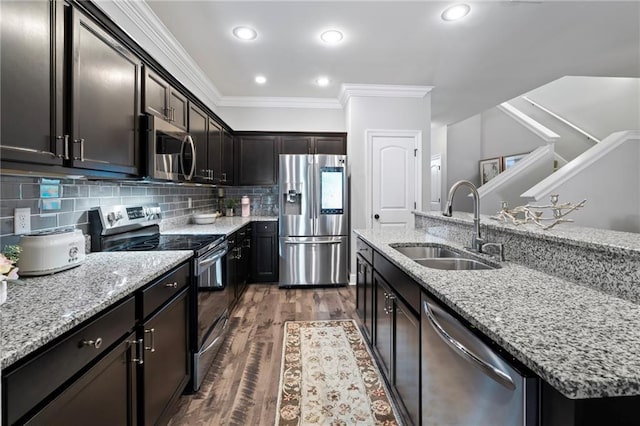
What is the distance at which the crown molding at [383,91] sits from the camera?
13.1 ft

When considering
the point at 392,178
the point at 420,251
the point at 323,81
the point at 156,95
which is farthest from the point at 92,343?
the point at 392,178

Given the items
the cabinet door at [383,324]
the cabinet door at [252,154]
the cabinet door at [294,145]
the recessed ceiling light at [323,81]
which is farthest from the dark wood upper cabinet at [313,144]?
the cabinet door at [383,324]

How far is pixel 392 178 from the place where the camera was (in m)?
4.17

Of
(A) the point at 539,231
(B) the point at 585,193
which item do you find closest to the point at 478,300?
(A) the point at 539,231

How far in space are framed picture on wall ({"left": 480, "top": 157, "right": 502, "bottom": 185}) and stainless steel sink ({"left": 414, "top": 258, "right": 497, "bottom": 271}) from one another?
5701 millimetres

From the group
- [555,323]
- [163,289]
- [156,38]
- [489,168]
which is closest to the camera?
[555,323]

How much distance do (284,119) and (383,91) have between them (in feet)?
5.03

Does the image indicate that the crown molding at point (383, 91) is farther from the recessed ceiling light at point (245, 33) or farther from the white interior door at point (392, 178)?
the recessed ceiling light at point (245, 33)

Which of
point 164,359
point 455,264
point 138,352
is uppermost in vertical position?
point 455,264

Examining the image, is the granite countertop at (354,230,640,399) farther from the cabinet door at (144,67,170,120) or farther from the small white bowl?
the small white bowl

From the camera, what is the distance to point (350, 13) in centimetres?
240

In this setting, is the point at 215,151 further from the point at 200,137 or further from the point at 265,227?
the point at 265,227

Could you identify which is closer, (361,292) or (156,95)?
(156,95)

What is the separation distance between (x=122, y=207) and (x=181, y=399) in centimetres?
135
